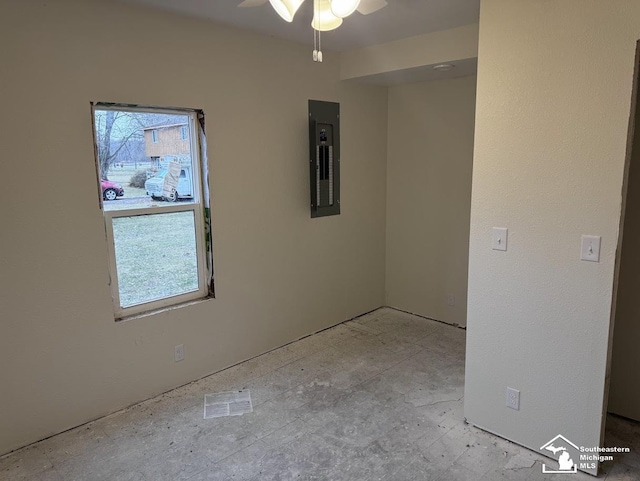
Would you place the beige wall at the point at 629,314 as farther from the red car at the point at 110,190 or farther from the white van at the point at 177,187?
the red car at the point at 110,190

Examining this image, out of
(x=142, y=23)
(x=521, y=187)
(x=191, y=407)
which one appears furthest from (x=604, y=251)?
(x=142, y=23)

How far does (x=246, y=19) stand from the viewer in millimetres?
2811

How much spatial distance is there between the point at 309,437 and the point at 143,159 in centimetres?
196

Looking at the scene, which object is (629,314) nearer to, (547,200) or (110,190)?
(547,200)

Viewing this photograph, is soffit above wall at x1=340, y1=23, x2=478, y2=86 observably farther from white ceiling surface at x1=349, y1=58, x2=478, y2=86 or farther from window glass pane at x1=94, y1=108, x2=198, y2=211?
window glass pane at x1=94, y1=108, x2=198, y2=211

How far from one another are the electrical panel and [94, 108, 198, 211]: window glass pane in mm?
1039

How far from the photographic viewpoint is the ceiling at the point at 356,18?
254 cm

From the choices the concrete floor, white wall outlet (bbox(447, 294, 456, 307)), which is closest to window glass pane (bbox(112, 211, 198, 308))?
the concrete floor

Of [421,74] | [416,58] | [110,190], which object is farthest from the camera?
[421,74]

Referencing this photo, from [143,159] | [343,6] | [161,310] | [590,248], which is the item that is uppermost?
[343,6]

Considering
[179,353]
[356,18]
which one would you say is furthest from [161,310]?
[356,18]

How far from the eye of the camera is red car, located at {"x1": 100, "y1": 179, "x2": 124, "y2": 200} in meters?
2.57

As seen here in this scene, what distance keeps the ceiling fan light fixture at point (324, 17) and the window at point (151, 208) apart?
1.27m

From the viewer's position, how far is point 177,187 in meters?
2.94
